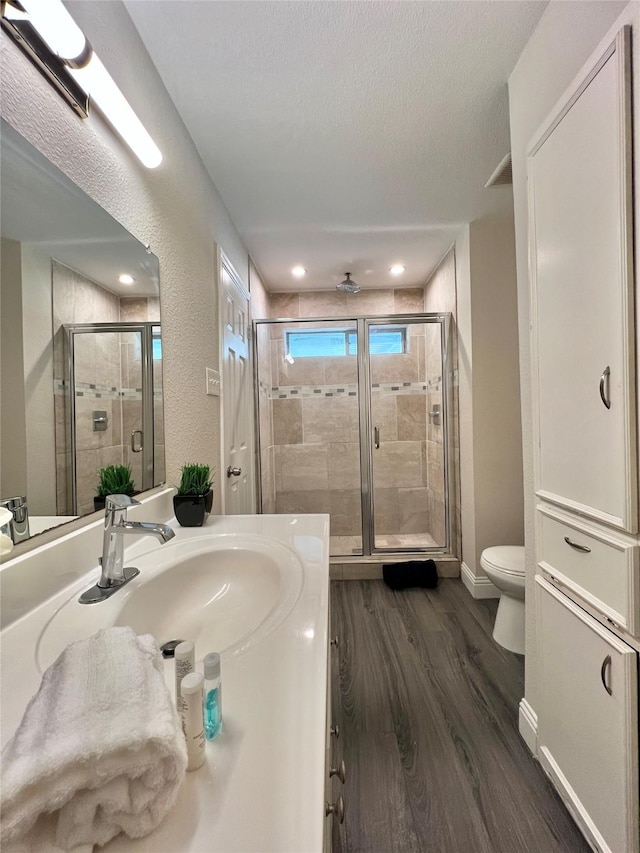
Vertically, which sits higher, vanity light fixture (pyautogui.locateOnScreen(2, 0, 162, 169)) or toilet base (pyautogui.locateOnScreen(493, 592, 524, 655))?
vanity light fixture (pyautogui.locateOnScreen(2, 0, 162, 169))

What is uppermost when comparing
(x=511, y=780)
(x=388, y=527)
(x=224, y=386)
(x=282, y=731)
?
(x=224, y=386)

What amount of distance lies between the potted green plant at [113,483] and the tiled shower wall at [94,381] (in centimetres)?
2

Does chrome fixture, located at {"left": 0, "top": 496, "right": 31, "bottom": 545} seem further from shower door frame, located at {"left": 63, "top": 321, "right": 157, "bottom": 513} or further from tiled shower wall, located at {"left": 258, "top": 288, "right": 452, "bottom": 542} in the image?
tiled shower wall, located at {"left": 258, "top": 288, "right": 452, "bottom": 542}

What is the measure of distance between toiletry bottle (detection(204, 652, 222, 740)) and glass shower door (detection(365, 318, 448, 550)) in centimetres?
266

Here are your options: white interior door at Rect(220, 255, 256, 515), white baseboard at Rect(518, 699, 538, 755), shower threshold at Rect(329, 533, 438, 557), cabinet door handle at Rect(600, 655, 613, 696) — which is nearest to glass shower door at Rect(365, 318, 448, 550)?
shower threshold at Rect(329, 533, 438, 557)

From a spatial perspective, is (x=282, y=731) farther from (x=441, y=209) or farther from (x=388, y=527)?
(x=388, y=527)

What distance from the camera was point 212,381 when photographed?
1804 millimetres

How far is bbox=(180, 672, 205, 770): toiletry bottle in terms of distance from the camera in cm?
39

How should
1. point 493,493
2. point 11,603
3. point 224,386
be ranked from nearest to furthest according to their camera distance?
point 11,603 < point 224,386 < point 493,493

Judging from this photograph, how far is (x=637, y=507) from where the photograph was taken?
83 cm

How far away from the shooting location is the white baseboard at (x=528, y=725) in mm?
1286

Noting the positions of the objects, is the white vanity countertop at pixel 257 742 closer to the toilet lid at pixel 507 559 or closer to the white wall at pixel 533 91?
the white wall at pixel 533 91

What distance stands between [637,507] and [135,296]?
4.63ft

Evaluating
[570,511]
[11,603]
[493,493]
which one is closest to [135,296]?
[11,603]
